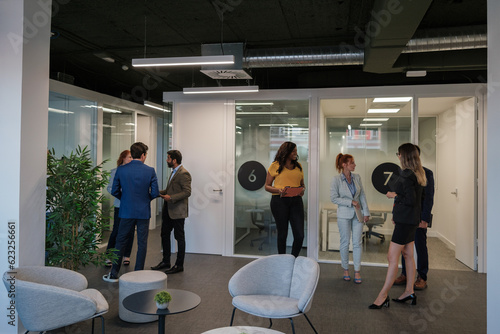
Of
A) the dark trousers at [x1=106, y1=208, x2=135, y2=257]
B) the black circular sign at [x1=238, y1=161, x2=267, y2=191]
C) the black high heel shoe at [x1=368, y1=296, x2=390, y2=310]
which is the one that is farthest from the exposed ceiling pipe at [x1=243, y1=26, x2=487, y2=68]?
the black high heel shoe at [x1=368, y1=296, x2=390, y2=310]

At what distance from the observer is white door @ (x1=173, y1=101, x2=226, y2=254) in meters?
6.98

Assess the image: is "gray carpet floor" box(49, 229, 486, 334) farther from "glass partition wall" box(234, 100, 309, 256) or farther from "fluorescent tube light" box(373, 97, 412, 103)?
"fluorescent tube light" box(373, 97, 412, 103)

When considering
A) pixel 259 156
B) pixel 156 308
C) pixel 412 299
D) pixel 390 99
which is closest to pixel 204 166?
pixel 259 156

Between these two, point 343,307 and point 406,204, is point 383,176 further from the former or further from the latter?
point 343,307

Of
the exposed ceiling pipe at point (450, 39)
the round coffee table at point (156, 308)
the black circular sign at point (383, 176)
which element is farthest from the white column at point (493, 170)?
the black circular sign at point (383, 176)

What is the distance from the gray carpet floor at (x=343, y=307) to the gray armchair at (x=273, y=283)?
56 centimetres

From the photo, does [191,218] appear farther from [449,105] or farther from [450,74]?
[450,74]

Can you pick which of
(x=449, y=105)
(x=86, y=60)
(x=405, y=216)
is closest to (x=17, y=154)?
(x=405, y=216)

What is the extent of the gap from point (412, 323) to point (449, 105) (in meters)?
5.19

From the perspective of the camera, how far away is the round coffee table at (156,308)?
2.91m

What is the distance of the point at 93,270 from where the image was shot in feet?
19.0

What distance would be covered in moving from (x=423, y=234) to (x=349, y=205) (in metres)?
0.98

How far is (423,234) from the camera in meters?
5.12

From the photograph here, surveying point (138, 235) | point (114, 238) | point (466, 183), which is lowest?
point (114, 238)
